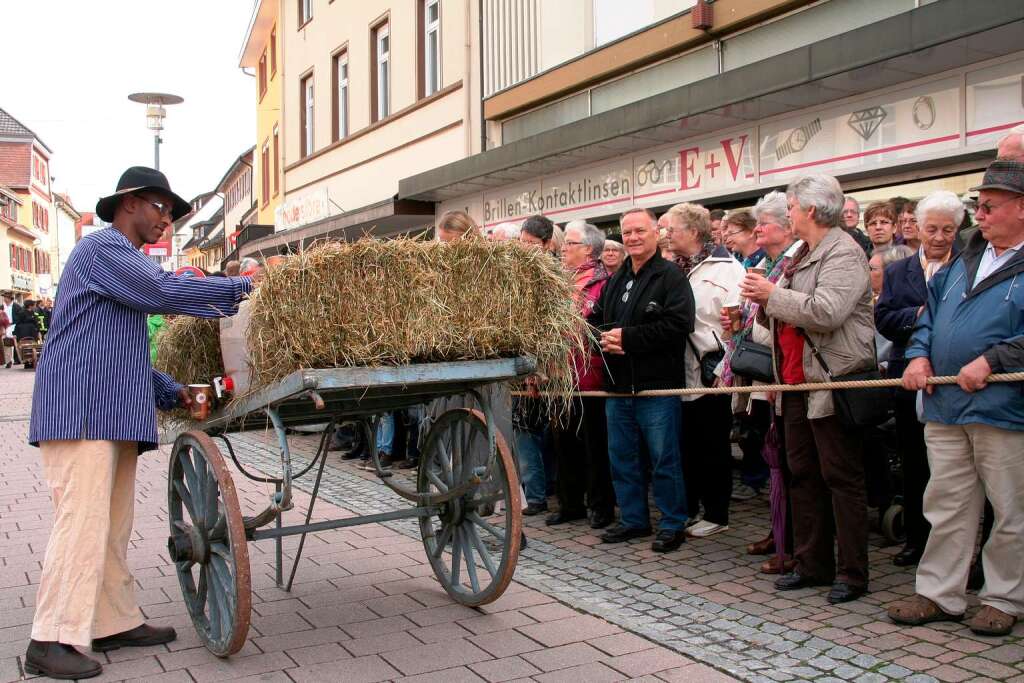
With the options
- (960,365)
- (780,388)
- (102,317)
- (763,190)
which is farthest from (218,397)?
(763,190)

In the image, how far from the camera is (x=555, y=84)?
13.0 meters

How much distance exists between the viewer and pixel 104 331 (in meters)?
4.13

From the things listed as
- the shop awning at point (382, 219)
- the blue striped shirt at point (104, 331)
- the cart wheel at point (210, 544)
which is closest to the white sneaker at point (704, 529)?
the cart wheel at point (210, 544)

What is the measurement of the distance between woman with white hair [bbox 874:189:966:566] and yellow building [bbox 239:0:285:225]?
2175 cm

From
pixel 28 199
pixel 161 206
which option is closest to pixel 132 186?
pixel 161 206

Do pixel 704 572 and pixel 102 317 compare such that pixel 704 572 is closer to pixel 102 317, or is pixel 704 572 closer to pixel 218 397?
pixel 218 397

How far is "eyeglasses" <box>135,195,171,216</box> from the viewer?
14.1ft

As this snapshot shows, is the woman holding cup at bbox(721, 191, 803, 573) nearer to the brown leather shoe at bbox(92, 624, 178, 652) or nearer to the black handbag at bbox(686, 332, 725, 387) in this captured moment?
the black handbag at bbox(686, 332, 725, 387)

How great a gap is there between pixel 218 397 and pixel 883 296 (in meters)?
3.55

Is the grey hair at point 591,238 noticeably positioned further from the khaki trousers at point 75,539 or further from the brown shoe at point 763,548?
the khaki trousers at point 75,539

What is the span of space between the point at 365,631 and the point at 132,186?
2.18 metres

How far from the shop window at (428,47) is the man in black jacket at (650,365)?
38.0 ft

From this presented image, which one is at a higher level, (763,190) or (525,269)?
(763,190)

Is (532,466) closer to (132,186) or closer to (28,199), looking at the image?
(132,186)
